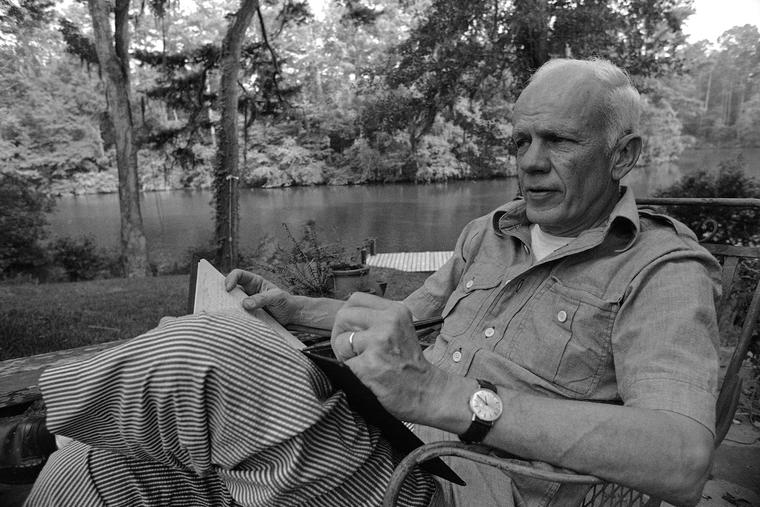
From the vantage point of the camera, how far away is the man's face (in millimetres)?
1428

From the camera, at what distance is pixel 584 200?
1.49m

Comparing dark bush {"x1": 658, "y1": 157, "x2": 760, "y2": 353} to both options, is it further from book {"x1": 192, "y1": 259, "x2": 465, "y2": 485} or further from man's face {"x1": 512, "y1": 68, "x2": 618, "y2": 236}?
book {"x1": 192, "y1": 259, "x2": 465, "y2": 485}

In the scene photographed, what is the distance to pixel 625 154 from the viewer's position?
1485 mm

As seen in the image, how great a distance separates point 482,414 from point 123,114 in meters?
12.1

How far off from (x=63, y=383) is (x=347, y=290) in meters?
3.83

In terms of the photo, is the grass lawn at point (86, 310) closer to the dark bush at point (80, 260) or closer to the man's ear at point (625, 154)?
the dark bush at point (80, 260)

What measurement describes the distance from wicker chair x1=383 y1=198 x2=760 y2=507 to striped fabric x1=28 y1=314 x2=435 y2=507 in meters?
0.15

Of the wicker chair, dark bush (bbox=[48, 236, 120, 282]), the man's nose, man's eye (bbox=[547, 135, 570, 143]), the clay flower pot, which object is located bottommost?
dark bush (bbox=[48, 236, 120, 282])

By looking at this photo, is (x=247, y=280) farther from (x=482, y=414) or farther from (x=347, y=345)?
(x=482, y=414)

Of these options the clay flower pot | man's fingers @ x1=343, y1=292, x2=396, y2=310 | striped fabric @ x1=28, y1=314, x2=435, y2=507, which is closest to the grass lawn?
the clay flower pot

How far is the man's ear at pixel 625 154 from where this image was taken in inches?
57.5

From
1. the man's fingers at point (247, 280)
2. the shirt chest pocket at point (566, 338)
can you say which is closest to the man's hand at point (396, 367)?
the shirt chest pocket at point (566, 338)

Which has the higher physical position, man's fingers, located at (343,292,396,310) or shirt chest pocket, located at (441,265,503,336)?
man's fingers, located at (343,292,396,310)

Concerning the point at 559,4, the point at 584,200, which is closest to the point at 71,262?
the point at 559,4
